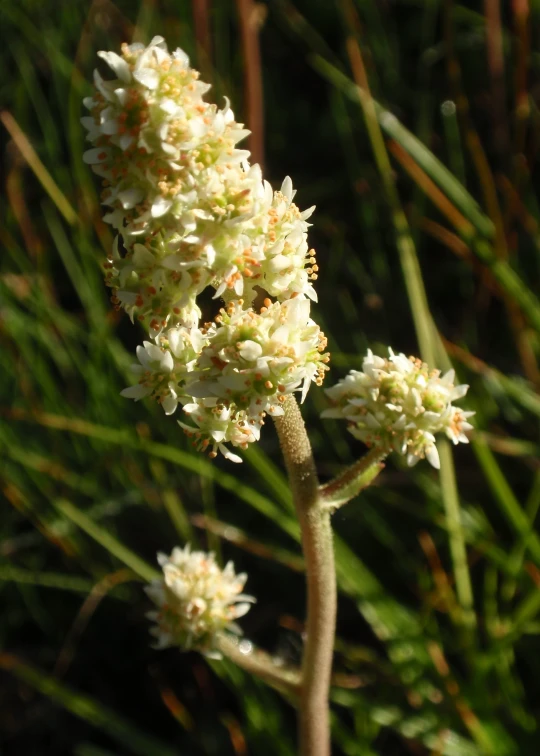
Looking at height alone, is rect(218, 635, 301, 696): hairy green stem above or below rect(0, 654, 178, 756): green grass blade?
above

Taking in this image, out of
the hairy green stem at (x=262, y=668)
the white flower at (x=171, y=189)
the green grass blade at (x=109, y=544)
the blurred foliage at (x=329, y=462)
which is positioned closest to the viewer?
the white flower at (x=171, y=189)

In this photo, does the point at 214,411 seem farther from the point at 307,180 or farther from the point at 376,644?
the point at 307,180

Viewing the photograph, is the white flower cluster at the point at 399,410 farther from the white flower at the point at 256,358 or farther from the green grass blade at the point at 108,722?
the green grass blade at the point at 108,722

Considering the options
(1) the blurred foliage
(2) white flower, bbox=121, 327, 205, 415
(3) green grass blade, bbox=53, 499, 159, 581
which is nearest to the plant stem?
(2) white flower, bbox=121, 327, 205, 415

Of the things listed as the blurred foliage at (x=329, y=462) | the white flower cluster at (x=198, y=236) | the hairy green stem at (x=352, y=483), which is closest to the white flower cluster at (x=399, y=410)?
the hairy green stem at (x=352, y=483)

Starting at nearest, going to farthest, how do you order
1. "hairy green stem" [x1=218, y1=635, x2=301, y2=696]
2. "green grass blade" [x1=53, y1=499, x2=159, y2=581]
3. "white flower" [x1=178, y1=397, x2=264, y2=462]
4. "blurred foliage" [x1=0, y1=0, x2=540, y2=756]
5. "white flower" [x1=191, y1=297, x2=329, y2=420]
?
"white flower" [x1=191, y1=297, x2=329, y2=420], "white flower" [x1=178, y1=397, x2=264, y2=462], "hairy green stem" [x1=218, y1=635, x2=301, y2=696], "blurred foliage" [x1=0, y1=0, x2=540, y2=756], "green grass blade" [x1=53, y1=499, x2=159, y2=581]

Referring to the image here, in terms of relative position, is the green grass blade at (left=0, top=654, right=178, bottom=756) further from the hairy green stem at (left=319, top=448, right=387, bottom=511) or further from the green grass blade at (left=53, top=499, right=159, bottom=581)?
the hairy green stem at (left=319, top=448, right=387, bottom=511)
